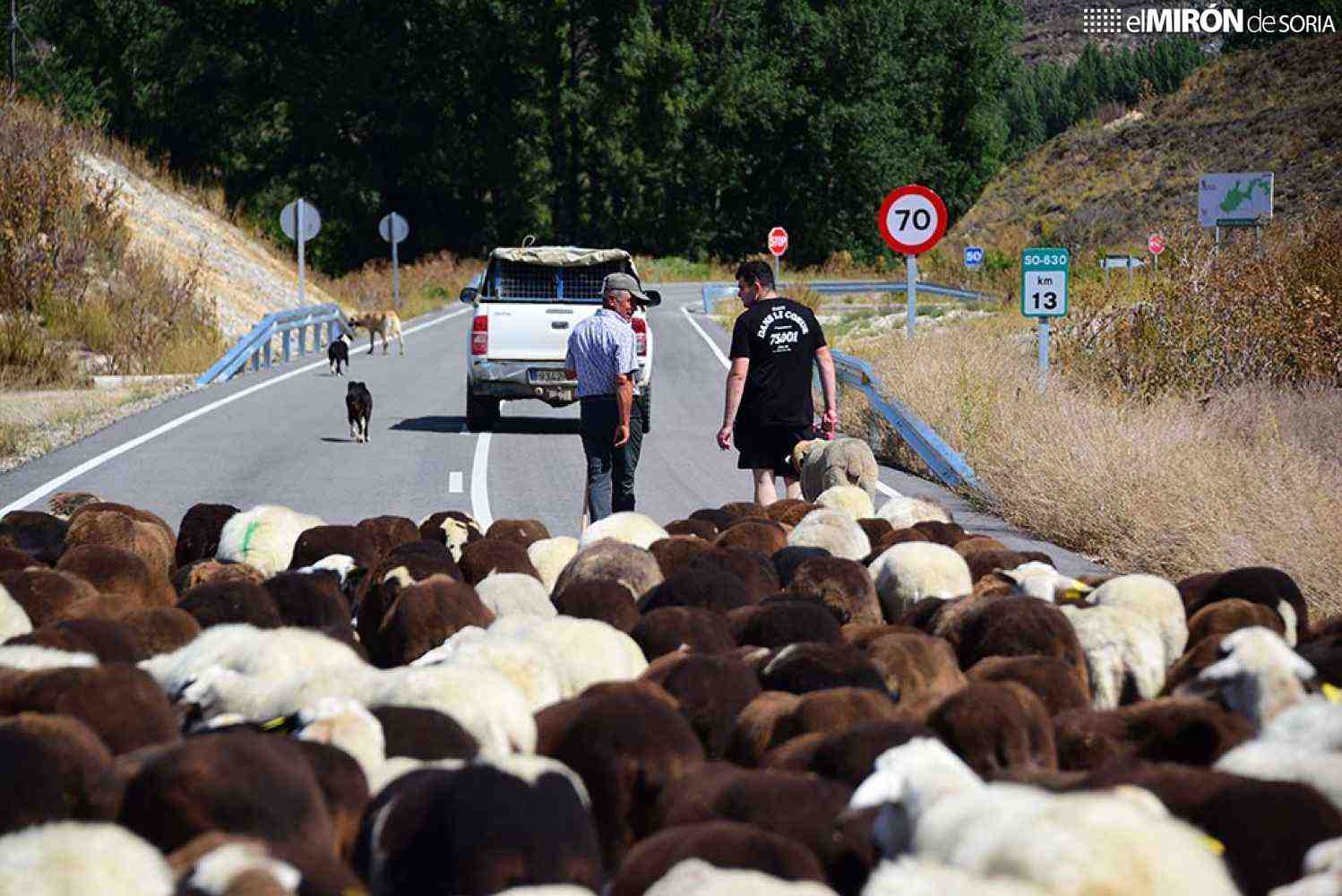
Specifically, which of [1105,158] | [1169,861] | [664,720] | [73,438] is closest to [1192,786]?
[1169,861]

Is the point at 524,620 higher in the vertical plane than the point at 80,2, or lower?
lower

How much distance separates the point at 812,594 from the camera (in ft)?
22.7

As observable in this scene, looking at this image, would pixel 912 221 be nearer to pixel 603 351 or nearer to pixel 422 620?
pixel 603 351

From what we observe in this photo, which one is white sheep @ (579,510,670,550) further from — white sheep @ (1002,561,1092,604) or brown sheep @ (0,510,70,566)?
brown sheep @ (0,510,70,566)

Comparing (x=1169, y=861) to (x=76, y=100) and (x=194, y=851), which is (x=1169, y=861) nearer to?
(x=194, y=851)

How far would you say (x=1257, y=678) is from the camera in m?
5.02

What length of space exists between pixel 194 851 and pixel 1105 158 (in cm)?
8499

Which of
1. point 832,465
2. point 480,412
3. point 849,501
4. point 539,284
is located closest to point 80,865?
point 849,501

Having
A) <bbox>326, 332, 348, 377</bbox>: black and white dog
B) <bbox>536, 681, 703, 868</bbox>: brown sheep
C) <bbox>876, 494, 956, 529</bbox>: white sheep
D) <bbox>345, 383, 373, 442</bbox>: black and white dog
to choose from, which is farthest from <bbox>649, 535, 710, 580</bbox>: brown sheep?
<bbox>326, 332, 348, 377</bbox>: black and white dog

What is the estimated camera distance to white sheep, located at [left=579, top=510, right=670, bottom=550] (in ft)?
27.1

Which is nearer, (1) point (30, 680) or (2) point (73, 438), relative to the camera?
(1) point (30, 680)

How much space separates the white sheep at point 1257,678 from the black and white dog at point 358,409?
16.6 meters

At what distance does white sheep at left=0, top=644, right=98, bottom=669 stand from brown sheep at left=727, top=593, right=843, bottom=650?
82.9 inches

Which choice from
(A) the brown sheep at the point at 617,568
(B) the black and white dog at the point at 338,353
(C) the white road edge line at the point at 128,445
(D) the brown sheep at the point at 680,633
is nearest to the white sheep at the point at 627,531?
(A) the brown sheep at the point at 617,568
